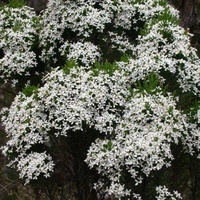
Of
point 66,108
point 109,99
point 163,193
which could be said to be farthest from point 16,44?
point 163,193

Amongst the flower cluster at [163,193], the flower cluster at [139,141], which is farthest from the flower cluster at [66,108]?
the flower cluster at [163,193]

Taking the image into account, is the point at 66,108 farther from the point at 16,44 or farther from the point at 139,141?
the point at 16,44

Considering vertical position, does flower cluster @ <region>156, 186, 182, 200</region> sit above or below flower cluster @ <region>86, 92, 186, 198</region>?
below

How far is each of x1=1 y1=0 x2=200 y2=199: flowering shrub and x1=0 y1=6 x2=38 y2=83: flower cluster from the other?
1.5 inches

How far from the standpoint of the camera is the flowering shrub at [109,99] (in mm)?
5562

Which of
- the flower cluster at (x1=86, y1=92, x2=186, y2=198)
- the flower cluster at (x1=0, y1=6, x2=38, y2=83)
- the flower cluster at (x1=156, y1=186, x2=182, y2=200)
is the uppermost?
the flower cluster at (x1=0, y1=6, x2=38, y2=83)

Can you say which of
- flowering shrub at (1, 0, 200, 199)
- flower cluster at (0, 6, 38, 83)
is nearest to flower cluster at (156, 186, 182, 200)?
flowering shrub at (1, 0, 200, 199)

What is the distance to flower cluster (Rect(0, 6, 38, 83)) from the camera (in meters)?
7.57

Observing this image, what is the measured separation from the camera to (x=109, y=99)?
5.96 metres

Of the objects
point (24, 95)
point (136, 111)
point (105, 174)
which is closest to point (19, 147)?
point (24, 95)

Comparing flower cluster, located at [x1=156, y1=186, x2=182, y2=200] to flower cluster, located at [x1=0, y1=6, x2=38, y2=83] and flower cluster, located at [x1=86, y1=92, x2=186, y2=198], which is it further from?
flower cluster, located at [x1=0, y1=6, x2=38, y2=83]

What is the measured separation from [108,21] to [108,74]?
4.85 feet

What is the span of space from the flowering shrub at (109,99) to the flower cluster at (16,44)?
0.04m

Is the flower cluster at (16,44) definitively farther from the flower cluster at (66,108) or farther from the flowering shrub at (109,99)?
the flower cluster at (66,108)
